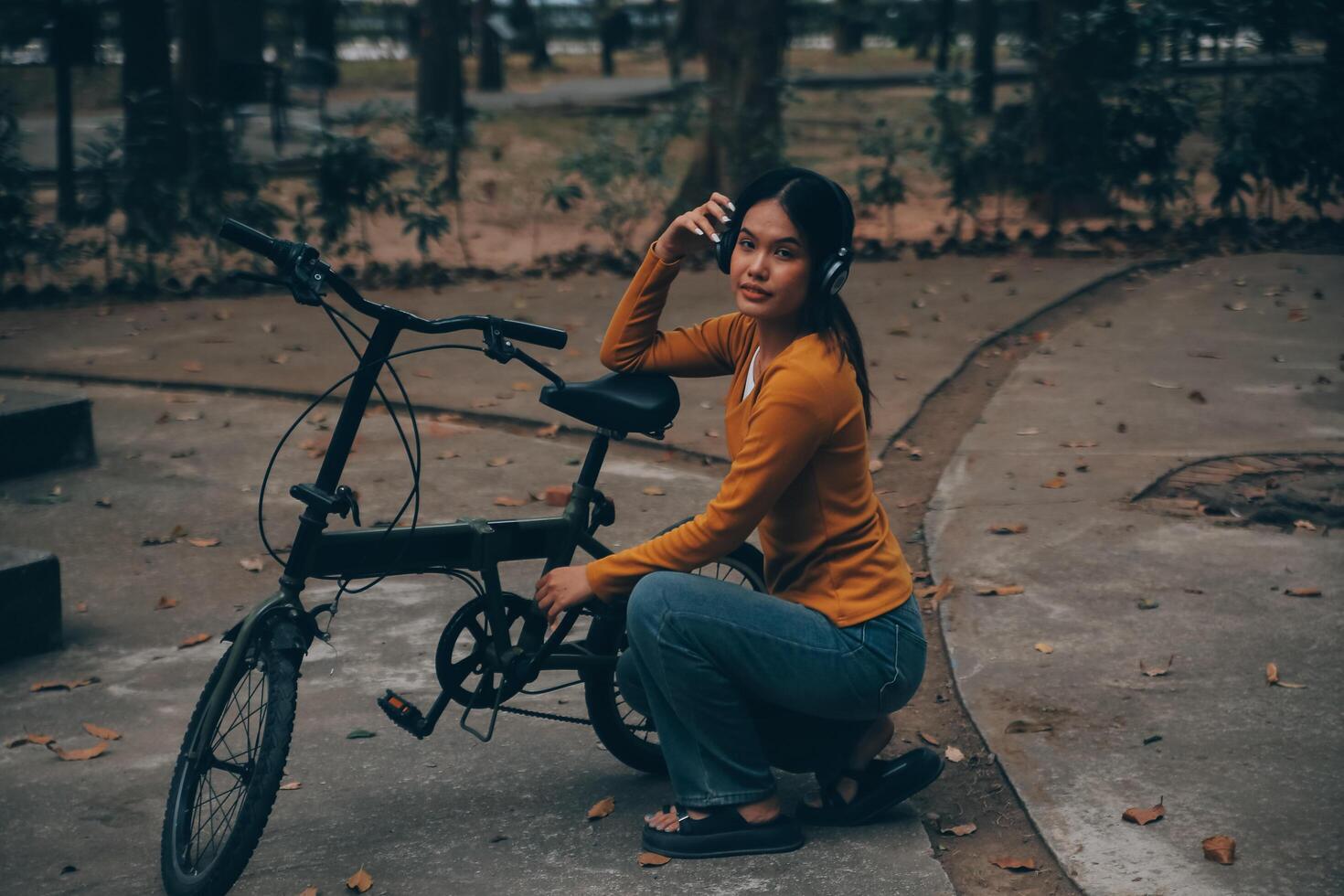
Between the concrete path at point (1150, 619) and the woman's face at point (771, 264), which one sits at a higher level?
the woman's face at point (771, 264)

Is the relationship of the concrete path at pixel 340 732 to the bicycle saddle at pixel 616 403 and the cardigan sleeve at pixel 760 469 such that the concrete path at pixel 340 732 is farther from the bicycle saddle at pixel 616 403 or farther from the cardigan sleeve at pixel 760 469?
the bicycle saddle at pixel 616 403

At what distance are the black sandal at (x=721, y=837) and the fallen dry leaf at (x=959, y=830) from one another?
1.27 ft

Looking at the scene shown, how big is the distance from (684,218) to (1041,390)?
442cm

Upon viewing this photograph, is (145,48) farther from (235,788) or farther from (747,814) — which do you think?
(747,814)

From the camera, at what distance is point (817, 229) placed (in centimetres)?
339

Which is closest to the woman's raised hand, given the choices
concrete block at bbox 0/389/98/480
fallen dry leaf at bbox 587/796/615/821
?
fallen dry leaf at bbox 587/796/615/821

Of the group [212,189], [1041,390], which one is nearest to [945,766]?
[1041,390]

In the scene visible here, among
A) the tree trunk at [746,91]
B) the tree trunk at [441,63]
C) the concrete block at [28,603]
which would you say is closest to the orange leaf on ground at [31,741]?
the concrete block at [28,603]

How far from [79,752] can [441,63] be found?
17.0 m

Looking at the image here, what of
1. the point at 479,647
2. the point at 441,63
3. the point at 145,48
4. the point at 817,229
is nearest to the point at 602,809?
the point at 479,647

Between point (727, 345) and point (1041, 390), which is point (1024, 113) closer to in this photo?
point (1041, 390)

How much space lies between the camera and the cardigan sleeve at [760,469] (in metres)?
3.33

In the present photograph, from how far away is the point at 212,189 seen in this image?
1118cm

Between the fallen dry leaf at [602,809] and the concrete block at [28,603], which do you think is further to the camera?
the concrete block at [28,603]
